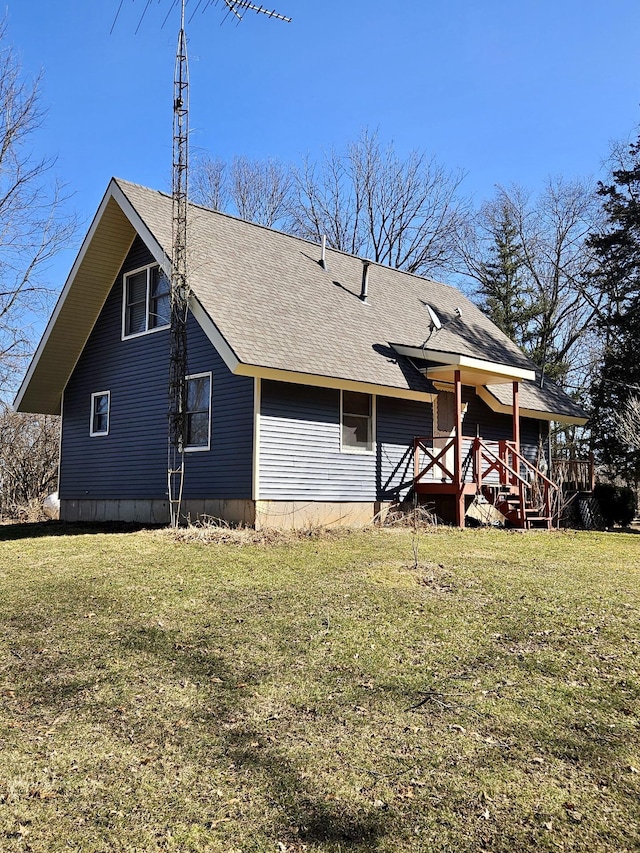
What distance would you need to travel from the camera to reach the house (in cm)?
1202

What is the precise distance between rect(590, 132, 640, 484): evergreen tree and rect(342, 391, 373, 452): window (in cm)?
1099

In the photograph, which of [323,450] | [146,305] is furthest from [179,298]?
[323,450]

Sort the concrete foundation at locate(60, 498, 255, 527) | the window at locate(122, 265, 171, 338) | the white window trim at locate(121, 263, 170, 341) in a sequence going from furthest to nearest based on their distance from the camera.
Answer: the white window trim at locate(121, 263, 170, 341) < the window at locate(122, 265, 171, 338) < the concrete foundation at locate(60, 498, 255, 527)

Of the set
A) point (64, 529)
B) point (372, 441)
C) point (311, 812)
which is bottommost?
point (311, 812)

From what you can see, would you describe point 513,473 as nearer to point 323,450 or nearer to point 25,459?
point 323,450

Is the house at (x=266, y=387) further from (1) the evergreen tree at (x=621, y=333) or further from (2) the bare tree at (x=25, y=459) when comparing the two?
(1) the evergreen tree at (x=621, y=333)

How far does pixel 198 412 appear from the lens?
12938 mm

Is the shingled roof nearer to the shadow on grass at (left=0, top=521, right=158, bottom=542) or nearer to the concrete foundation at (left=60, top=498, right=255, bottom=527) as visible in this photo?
the concrete foundation at (left=60, top=498, right=255, bottom=527)

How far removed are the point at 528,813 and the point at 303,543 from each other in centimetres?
732

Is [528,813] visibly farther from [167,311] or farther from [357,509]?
[167,311]

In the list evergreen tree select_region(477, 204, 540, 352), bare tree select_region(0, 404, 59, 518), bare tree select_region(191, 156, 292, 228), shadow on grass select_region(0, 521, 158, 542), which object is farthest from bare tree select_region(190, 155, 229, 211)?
shadow on grass select_region(0, 521, 158, 542)

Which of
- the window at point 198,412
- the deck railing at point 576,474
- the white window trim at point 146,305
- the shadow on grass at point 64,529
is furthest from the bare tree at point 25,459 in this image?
the deck railing at point 576,474

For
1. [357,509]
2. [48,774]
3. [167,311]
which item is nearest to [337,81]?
[167,311]

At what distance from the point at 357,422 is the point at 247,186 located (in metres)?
23.7
